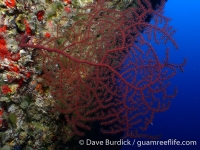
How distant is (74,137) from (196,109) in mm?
78269

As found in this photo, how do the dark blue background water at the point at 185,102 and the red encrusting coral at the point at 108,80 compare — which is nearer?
the red encrusting coral at the point at 108,80

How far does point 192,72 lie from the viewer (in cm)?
8481

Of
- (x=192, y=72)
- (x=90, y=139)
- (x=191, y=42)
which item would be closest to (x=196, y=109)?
(x=192, y=72)

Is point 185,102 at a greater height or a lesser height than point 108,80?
greater

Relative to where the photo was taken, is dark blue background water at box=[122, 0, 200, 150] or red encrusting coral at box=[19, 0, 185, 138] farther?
dark blue background water at box=[122, 0, 200, 150]

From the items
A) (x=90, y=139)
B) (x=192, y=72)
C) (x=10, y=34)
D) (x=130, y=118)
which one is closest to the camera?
(x=10, y=34)

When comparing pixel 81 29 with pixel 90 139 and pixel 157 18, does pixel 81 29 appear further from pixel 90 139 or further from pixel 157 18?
pixel 90 139

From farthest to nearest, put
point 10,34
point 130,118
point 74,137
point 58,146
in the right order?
1. point 74,137
2. point 58,146
3. point 130,118
4. point 10,34

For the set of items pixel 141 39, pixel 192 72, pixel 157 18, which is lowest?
pixel 141 39

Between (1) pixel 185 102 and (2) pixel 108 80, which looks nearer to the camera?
(2) pixel 108 80

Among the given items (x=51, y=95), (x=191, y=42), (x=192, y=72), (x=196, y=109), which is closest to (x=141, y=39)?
(x=51, y=95)

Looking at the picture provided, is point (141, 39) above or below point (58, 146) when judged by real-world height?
above

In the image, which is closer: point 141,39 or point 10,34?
point 10,34

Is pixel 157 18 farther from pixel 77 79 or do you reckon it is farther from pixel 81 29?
pixel 77 79
